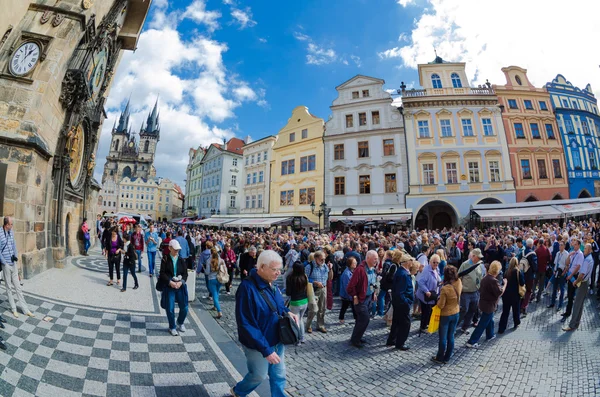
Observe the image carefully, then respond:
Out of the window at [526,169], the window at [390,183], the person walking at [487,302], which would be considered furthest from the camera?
the window at [390,183]

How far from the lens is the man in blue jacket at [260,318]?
8.27 ft

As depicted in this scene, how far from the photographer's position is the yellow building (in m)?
25.0

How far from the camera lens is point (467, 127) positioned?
22.0m

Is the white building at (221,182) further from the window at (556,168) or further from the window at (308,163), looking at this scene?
the window at (556,168)

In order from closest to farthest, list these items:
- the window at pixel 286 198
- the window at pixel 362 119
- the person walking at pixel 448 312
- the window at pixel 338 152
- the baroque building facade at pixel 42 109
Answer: the person walking at pixel 448 312
the baroque building facade at pixel 42 109
the window at pixel 362 119
the window at pixel 338 152
the window at pixel 286 198

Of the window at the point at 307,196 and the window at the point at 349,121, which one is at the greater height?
the window at the point at 349,121

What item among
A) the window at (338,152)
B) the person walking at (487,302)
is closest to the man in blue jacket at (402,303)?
the person walking at (487,302)

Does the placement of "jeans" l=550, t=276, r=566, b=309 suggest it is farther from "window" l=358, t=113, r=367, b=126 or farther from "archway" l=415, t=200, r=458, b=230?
"window" l=358, t=113, r=367, b=126

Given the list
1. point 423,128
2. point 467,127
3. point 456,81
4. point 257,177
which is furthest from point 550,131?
point 257,177

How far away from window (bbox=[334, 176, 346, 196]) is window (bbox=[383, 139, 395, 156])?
4.23 meters

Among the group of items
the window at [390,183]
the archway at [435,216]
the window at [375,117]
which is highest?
the window at [375,117]

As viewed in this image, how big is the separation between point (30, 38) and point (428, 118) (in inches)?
944

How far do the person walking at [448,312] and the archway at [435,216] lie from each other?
19646 mm

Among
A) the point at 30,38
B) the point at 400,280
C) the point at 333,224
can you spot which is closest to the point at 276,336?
the point at 400,280
